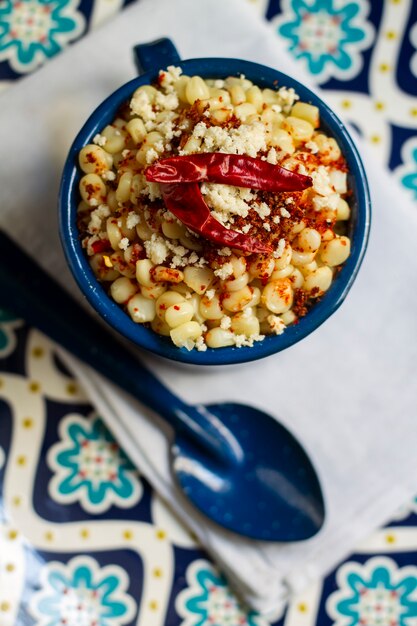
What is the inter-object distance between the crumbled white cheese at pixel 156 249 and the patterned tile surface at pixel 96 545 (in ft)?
1.59

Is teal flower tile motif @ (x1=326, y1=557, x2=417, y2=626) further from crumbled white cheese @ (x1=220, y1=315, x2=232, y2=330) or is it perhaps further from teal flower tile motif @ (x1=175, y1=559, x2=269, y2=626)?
crumbled white cheese @ (x1=220, y1=315, x2=232, y2=330)

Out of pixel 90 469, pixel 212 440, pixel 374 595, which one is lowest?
pixel 374 595

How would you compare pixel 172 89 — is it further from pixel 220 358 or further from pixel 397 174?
pixel 397 174

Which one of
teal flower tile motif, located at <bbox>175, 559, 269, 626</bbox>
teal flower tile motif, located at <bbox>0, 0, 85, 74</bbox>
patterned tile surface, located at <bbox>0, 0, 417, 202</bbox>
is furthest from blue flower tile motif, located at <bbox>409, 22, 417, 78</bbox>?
Result: teal flower tile motif, located at <bbox>175, 559, 269, 626</bbox>

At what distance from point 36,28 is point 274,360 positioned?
77cm

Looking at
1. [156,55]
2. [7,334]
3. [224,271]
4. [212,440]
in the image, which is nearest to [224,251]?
[224,271]

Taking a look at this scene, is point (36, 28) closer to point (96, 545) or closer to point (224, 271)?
point (224, 271)

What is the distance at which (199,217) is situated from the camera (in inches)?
40.3

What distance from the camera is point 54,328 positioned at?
142cm

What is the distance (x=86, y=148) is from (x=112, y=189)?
0.07m

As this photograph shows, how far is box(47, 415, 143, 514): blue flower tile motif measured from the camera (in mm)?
1480

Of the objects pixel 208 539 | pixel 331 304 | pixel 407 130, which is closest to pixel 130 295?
pixel 331 304

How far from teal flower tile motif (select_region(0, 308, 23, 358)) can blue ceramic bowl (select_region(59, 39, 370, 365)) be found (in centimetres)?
38

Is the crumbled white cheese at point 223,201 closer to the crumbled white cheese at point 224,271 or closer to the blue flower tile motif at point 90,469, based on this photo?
the crumbled white cheese at point 224,271
